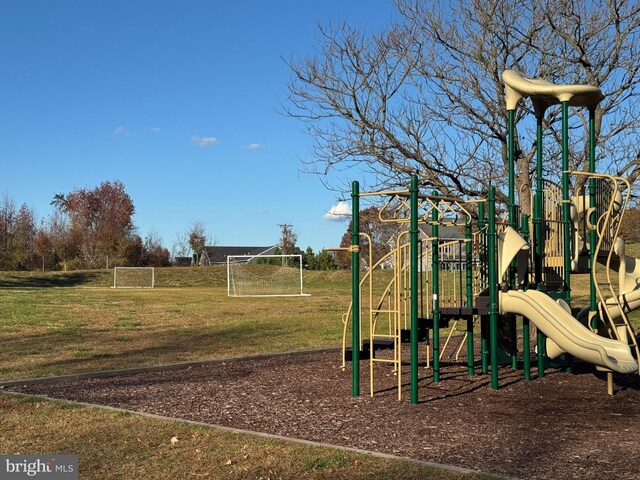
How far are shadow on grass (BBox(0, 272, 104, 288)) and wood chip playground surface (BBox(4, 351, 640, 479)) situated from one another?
36.3 m

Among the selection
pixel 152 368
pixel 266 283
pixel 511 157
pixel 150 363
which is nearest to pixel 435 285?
pixel 511 157

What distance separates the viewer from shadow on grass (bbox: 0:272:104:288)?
144 ft

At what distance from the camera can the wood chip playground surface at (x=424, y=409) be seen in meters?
5.49

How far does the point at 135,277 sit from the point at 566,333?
44655 millimetres

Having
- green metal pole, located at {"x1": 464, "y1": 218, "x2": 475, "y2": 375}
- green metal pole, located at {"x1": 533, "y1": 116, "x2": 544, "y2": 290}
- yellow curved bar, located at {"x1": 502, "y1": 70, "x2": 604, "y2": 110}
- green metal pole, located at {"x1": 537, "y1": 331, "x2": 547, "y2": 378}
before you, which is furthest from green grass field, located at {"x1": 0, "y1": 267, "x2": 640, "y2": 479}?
yellow curved bar, located at {"x1": 502, "y1": 70, "x2": 604, "y2": 110}

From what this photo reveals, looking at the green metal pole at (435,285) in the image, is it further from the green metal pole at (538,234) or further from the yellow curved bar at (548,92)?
the yellow curved bar at (548,92)

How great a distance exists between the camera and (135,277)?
4975 cm

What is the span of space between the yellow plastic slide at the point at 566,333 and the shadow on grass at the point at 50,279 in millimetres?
38933

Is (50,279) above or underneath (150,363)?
above

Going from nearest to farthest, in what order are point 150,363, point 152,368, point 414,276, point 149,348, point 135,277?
point 414,276 < point 152,368 < point 150,363 < point 149,348 < point 135,277

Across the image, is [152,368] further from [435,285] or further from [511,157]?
[511,157]

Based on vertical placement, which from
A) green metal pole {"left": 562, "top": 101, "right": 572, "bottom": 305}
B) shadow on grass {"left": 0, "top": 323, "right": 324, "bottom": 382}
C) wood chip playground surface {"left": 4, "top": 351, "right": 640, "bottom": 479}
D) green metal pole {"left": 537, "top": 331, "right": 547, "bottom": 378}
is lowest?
wood chip playground surface {"left": 4, "top": 351, "right": 640, "bottom": 479}

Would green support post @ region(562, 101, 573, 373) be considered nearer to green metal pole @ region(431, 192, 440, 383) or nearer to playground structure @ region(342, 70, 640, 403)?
playground structure @ region(342, 70, 640, 403)

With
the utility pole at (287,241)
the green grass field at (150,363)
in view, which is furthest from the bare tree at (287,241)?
the green grass field at (150,363)
